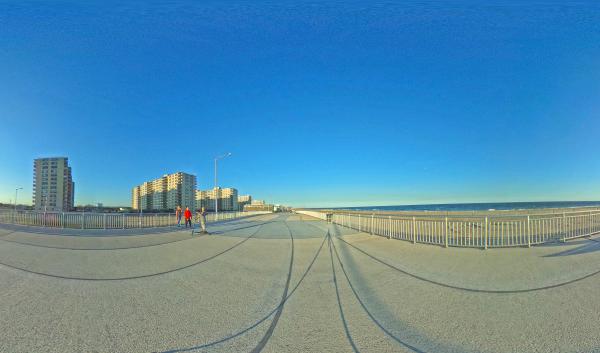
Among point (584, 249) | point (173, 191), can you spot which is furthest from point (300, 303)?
point (173, 191)

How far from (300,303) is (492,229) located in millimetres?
9621

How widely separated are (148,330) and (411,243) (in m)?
9.89

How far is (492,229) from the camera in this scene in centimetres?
1105

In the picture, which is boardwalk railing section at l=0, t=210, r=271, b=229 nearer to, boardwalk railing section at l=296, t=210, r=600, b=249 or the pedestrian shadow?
boardwalk railing section at l=296, t=210, r=600, b=249

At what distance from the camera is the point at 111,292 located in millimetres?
5207

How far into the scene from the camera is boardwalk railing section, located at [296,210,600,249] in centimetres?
998

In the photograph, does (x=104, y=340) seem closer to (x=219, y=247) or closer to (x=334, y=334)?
(x=334, y=334)

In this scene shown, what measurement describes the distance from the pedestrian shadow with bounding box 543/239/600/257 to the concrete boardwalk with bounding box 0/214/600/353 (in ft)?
0.69

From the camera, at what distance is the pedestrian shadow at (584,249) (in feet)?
27.0

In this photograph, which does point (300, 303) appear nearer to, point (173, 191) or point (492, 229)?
point (492, 229)

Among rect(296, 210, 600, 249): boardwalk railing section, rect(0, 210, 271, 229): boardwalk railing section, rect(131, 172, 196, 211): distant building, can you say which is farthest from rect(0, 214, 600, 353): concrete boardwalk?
rect(131, 172, 196, 211): distant building

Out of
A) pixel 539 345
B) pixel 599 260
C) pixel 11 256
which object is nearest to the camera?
pixel 539 345

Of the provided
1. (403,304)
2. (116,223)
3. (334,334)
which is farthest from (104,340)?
(116,223)

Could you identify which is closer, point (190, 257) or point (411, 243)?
point (190, 257)
